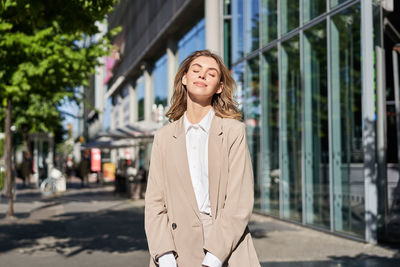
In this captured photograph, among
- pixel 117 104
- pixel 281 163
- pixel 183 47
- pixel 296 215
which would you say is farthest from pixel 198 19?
pixel 117 104

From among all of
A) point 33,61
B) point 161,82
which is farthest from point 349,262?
point 161,82

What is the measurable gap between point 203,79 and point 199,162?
42cm

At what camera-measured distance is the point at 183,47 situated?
78.7 ft

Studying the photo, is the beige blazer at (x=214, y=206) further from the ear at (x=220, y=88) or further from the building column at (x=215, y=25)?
the building column at (x=215, y=25)

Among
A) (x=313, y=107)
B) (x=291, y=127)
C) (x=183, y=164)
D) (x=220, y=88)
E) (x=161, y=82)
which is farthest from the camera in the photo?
(x=161, y=82)

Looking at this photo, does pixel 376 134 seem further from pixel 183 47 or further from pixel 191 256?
pixel 183 47

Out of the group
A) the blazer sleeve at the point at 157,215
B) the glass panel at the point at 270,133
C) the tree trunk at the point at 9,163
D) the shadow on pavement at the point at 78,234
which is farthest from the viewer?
the glass panel at the point at 270,133

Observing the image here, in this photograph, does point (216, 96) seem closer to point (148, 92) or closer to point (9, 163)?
point (9, 163)

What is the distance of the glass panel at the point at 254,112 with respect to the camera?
1419 cm

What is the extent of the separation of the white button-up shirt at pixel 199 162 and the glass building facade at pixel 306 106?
22.1 feet

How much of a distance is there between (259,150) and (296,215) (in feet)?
9.46

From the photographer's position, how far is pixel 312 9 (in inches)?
436

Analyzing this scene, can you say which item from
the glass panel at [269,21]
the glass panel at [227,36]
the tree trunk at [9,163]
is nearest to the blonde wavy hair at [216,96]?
the tree trunk at [9,163]

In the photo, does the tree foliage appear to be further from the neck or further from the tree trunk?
the neck
